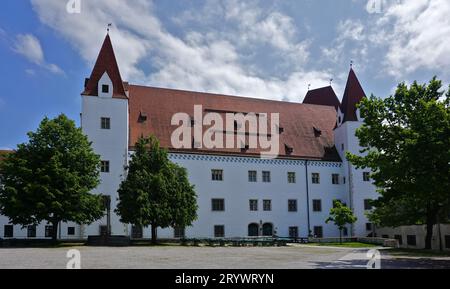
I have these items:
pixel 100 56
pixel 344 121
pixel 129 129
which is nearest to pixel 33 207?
pixel 129 129

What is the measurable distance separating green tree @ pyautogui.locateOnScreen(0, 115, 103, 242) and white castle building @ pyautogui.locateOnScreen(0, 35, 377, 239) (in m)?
5.86

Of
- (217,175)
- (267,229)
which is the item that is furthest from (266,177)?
(217,175)

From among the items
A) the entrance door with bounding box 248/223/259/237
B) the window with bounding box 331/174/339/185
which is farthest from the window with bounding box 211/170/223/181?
the window with bounding box 331/174/339/185

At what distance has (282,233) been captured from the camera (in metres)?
43.9

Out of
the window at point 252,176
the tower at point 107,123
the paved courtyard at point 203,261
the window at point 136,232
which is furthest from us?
the window at point 252,176

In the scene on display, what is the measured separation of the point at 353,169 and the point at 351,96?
7.69 meters

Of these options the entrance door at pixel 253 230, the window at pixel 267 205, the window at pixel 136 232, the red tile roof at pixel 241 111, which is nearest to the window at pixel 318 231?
the window at pixel 267 205

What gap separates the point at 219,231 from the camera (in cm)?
4181

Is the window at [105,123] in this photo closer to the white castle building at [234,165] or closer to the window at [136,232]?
the white castle building at [234,165]

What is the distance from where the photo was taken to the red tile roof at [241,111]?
42.0 meters

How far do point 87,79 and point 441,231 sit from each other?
97.8ft

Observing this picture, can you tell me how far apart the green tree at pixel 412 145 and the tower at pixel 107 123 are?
2076cm

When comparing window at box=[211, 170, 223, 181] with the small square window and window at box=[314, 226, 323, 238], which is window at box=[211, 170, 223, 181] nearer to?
the small square window
